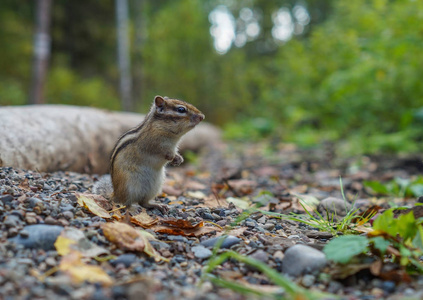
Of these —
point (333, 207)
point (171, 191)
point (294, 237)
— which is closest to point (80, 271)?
point (294, 237)

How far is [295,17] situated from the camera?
1081 inches

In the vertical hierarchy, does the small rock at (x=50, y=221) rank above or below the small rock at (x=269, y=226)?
above

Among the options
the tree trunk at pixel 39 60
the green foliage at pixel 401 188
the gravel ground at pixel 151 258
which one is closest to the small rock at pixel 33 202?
the gravel ground at pixel 151 258

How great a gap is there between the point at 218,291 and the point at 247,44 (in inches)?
1112

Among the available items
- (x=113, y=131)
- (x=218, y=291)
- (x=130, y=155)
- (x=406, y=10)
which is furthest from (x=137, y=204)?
(x=406, y=10)

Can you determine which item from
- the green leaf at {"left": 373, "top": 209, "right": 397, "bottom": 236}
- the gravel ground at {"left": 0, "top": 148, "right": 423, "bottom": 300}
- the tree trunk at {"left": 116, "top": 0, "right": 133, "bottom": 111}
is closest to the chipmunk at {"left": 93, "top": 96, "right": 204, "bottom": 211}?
the gravel ground at {"left": 0, "top": 148, "right": 423, "bottom": 300}

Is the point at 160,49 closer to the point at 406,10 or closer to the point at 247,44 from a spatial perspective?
the point at 406,10

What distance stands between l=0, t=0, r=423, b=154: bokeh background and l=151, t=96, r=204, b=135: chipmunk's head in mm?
3806

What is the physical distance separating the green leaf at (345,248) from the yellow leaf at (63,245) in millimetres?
1215

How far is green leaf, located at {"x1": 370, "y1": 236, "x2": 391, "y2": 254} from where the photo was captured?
6.19 ft

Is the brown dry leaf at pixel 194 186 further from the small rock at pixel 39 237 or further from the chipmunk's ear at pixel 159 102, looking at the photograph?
the small rock at pixel 39 237

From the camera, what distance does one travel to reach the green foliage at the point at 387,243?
187 cm

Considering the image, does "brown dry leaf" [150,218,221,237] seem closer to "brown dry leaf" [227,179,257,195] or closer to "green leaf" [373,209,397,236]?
"green leaf" [373,209,397,236]

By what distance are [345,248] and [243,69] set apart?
59.9 feet
